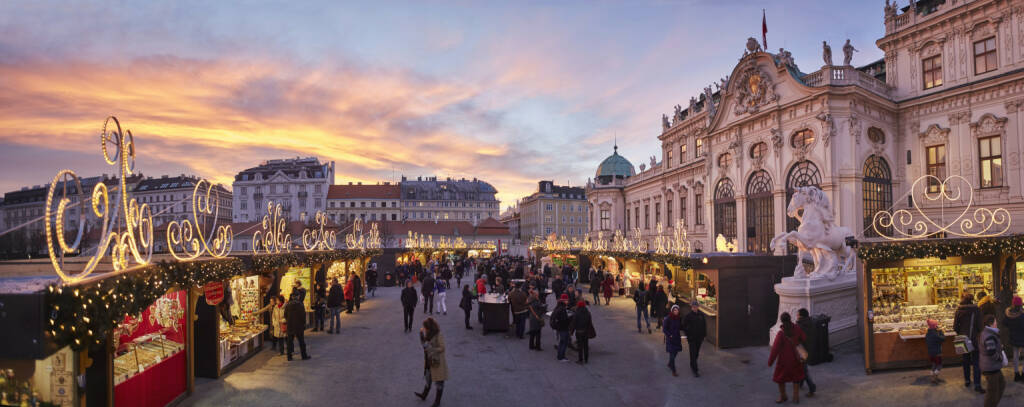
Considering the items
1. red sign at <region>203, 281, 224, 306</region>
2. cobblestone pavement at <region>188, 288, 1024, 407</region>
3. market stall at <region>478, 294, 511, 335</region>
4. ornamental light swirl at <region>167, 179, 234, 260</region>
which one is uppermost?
ornamental light swirl at <region>167, 179, 234, 260</region>

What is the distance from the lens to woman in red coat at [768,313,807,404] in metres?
8.67

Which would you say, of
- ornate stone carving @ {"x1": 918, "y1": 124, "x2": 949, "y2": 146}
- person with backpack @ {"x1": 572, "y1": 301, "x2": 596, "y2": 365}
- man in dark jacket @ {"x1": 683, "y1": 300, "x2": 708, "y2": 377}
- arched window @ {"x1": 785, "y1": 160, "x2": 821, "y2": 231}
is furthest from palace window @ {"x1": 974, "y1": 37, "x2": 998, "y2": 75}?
person with backpack @ {"x1": 572, "y1": 301, "x2": 596, "y2": 365}

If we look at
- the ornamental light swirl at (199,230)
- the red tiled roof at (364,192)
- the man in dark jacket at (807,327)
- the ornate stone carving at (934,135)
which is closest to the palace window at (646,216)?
the ornate stone carving at (934,135)

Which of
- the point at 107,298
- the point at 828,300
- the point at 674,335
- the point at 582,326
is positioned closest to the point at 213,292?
the point at 107,298

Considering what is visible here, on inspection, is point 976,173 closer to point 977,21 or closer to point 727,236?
point 977,21

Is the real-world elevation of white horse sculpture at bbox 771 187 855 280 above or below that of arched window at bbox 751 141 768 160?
below

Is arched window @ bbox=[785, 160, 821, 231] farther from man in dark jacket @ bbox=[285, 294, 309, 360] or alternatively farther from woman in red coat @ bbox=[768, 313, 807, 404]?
man in dark jacket @ bbox=[285, 294, 309, 360]

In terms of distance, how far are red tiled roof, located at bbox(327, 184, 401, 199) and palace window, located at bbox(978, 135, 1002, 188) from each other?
88.6 meters

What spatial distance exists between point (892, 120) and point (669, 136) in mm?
18636

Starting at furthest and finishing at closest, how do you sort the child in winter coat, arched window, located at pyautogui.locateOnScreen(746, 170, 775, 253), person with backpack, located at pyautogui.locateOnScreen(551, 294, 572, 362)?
arched window, located at pyautogui.locateOnScreen(746, 170, 775, 253) → person with backpack, located at pyautogui.locateOnScreen(551, 294, 572, 362) → the child in winter coat

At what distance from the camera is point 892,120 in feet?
74.8

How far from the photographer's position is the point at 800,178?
23.1 m

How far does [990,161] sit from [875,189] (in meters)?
3.72

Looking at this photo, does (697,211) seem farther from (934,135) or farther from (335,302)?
(335,302)
